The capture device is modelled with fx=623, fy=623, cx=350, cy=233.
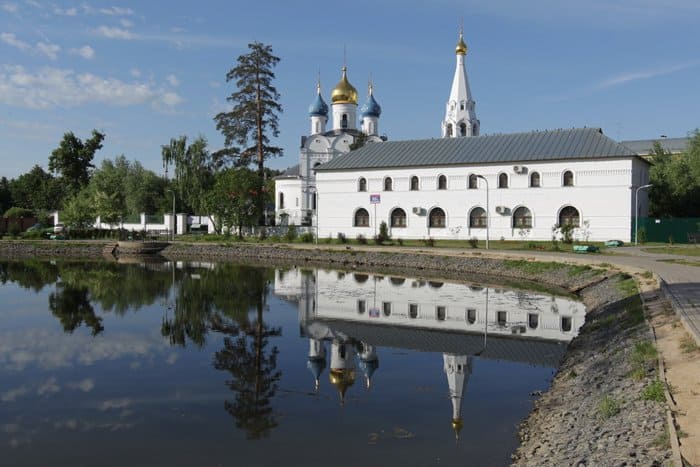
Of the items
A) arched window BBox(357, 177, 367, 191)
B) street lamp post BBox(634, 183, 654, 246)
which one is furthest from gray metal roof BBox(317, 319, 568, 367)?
arched window BBox(357, 177, 367, 191)

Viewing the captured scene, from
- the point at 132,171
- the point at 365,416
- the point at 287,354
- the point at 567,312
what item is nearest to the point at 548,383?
the point at 365,416

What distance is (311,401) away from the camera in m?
10.5

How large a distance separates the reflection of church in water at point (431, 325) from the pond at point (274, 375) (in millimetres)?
63

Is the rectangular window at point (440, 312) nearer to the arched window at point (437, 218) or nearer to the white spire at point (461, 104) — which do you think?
the arched window at point (437, 218)

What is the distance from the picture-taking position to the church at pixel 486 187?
38.2 meters

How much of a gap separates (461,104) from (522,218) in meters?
16.4

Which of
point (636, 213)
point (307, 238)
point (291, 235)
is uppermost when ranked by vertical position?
point (636, 213)

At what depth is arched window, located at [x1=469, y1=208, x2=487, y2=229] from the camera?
41.8 m

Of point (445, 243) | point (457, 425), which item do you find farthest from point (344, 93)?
point (457, 425)

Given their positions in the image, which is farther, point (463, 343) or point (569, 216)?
point (569, 216)

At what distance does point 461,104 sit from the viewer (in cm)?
5344

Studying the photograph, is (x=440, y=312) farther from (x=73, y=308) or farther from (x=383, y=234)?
(x=383, y=234)

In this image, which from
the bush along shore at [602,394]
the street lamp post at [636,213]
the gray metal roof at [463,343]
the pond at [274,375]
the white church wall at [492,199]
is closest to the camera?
the bush along shore at [602,394]

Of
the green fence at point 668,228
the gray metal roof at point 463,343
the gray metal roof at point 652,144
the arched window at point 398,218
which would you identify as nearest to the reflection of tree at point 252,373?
the gray metal roof at point 463,343
